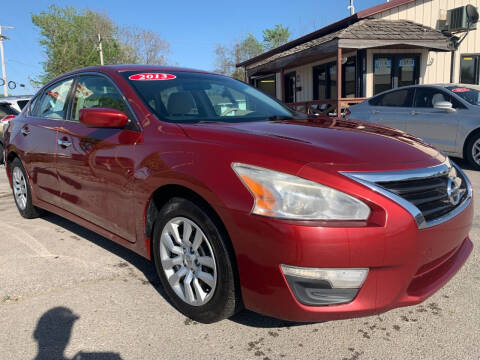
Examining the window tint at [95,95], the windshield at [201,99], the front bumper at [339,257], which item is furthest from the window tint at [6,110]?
the front bumper at [339,257]

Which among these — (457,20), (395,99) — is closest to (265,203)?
(395,99)

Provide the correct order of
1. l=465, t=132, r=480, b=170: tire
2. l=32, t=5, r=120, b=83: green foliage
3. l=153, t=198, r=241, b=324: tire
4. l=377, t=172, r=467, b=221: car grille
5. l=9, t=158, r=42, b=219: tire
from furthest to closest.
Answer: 1. l=32, t=5, r=120, b=83: green foliage
2. l=465, t=132, r=480, b=170: tire
3. l=9, t=158, r=42, b=219: tire
4. l=153, t=198, r=241, b=324: tire
5. l=377, t=172, r=467, b=221: car grille

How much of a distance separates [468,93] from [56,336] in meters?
7.16

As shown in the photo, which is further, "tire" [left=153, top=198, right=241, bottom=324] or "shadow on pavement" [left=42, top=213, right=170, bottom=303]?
"shadow on pavement" [left=42, top=213, right=170, bottom=303]

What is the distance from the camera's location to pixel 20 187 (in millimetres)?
4457

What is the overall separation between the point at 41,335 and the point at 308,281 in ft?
5.09

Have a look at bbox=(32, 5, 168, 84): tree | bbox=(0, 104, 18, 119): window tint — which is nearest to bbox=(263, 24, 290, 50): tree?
bbox=(32, 5, 168, 84): tree

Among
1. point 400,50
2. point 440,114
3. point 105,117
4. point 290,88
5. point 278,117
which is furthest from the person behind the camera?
point 290,88

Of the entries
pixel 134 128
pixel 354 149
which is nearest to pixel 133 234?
pixel 134 128

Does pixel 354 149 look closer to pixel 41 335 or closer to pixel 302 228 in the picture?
pixel 302 228

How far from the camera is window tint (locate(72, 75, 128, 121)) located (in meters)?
2.89

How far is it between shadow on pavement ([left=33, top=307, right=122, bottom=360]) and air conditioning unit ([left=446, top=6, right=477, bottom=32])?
14716 mm

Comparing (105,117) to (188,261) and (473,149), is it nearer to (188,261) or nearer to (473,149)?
(188,261)

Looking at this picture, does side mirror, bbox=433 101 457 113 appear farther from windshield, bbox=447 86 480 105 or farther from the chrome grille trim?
the chrome grille trim
